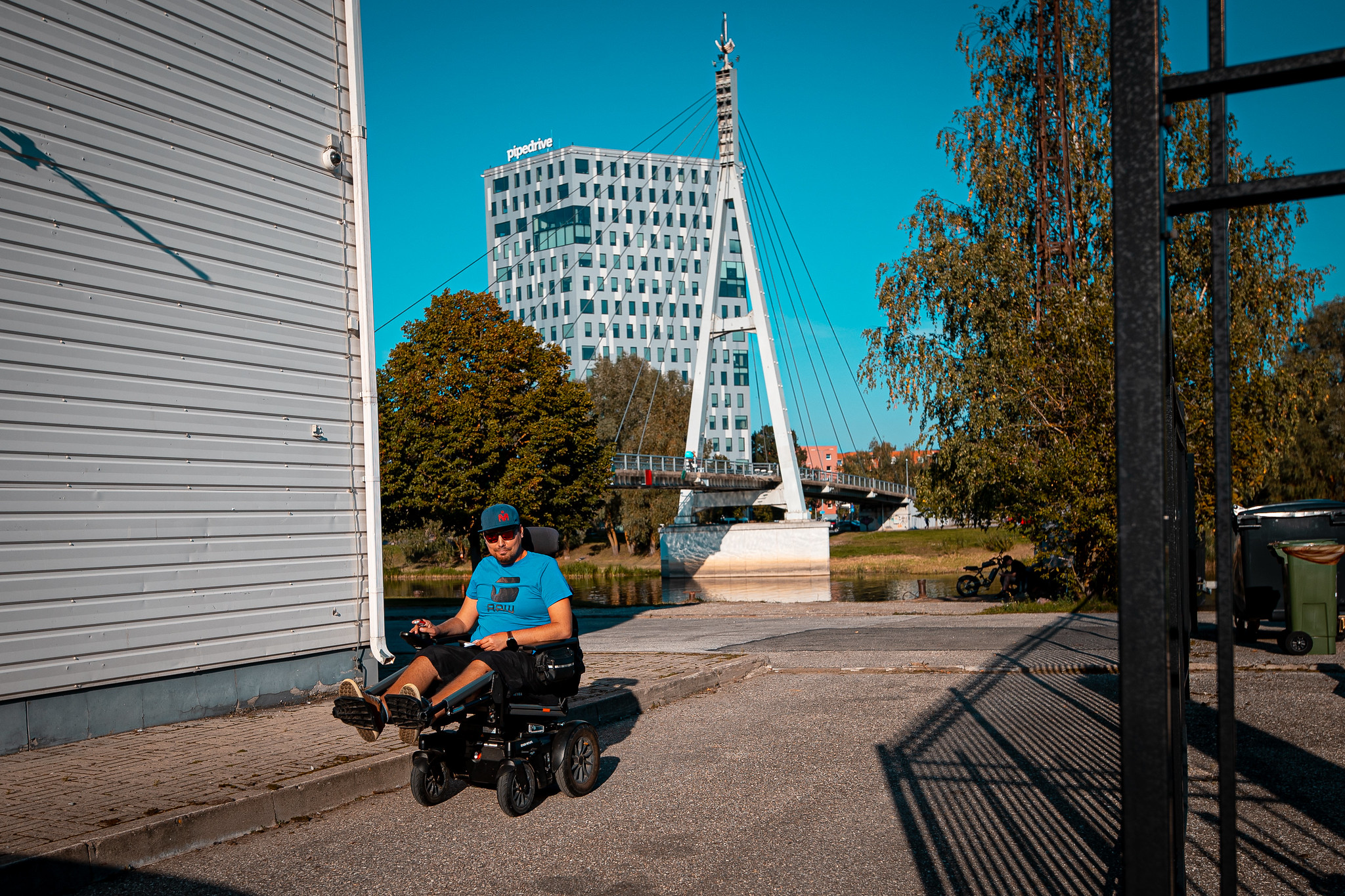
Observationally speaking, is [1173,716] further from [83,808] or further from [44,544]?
[44,544]

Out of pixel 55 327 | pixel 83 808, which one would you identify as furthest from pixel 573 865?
pixel 55 327

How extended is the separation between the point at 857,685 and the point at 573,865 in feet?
19.4

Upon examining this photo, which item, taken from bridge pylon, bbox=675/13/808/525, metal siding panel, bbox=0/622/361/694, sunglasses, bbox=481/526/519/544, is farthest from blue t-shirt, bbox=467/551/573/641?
bridge pylon, bbox=675/13/808/525

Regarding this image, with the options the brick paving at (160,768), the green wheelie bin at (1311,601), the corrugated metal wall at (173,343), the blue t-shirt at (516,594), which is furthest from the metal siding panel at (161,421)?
the green wheelie bin at (1311,601)

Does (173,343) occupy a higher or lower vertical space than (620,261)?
lower

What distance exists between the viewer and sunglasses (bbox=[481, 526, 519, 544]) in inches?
245

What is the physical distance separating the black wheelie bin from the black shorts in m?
8.91

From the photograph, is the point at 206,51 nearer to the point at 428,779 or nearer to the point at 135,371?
the point at 135,371

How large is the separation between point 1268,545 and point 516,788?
943 cm

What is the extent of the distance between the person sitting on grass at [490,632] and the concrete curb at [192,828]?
39 cm

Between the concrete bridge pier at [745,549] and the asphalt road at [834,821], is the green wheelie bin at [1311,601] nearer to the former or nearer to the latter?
the asphalt road at [834,821]

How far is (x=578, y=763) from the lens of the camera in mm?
6027

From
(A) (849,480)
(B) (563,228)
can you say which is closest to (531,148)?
(B) (563,228)

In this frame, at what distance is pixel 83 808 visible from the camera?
5406 millimetres
